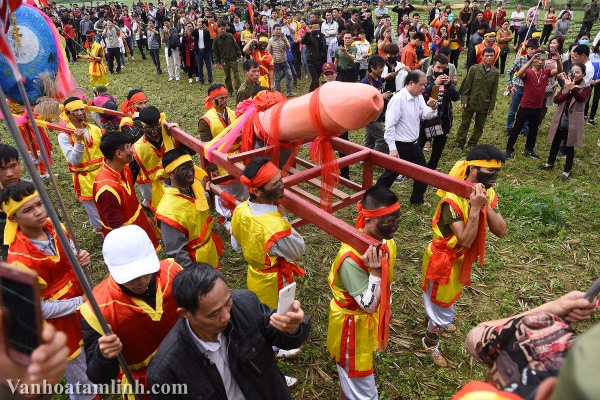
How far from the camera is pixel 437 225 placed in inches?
136

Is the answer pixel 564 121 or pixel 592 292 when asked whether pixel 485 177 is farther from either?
pixel 564 121

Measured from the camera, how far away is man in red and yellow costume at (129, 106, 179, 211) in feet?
15.9

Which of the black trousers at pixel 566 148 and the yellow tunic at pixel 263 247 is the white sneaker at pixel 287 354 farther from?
the black trousers at pixel 566 148

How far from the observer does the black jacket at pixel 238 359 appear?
1.95m

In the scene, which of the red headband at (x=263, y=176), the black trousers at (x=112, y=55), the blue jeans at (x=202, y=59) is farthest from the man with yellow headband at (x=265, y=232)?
the black trousers at (x=112, y=55)

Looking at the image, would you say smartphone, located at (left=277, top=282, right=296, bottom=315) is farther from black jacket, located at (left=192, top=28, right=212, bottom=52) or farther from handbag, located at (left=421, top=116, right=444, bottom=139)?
black jacket, located at (left=192, top=28, right=212, bottom=52)

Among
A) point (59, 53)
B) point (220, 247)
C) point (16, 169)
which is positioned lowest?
point (220, 247)

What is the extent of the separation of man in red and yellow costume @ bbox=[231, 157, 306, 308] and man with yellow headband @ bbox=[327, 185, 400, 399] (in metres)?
0.49

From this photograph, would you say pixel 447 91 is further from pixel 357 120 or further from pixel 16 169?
pixel 16 169

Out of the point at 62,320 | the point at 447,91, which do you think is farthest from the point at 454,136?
the point at 62,320

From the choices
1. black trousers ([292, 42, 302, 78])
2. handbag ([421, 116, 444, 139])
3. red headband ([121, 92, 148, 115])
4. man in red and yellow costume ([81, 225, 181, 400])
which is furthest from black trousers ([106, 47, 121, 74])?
man in red and yellow costume ([81, 225, 181, 400])

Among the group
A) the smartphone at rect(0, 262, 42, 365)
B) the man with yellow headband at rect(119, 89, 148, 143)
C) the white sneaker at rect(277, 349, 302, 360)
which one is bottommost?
the white sneaker at rect(277, 349, 302, 360)

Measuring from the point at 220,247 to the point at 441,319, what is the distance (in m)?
2.27

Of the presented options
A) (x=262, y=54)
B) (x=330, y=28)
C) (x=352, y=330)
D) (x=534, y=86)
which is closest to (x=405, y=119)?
(x=534, y=86)
